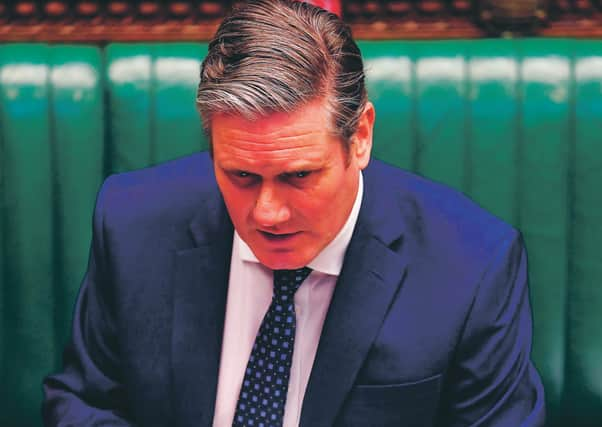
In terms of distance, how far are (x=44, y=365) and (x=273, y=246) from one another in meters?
0.82

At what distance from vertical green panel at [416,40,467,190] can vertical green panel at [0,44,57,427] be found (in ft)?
2.41

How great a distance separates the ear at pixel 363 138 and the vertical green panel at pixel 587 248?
661 millimetres

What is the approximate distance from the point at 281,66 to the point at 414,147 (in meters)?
0.70

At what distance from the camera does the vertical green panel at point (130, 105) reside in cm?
182

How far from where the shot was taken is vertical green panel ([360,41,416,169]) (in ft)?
5.88

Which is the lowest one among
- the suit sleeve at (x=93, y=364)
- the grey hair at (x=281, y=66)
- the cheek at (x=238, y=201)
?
the suit sleeve at (x=93, y=364)

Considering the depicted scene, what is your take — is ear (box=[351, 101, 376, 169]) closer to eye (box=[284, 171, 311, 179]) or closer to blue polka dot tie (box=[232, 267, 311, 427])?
eye (box=[284, 171, 311, 179])

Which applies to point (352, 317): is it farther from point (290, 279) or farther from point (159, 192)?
point (159, 192)

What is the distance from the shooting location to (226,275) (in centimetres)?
145

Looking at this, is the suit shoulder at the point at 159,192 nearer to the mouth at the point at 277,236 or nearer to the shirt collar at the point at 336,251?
the shirt collar at the point at 336,251

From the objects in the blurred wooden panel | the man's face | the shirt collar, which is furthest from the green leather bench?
the man's face

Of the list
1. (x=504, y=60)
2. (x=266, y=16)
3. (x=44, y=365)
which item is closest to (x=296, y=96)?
(x=266, y=16)

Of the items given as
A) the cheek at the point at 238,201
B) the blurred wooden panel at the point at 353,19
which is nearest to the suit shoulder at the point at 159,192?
the cheek at the point at 238,201

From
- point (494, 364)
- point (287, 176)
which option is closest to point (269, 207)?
point (287, 176)
